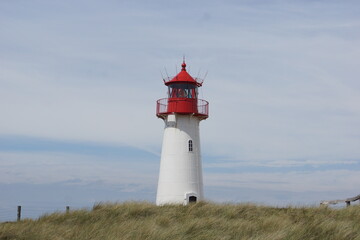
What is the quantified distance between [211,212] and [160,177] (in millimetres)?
7621

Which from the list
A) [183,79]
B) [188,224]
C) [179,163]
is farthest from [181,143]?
[188,224]

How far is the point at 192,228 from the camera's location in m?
10.7

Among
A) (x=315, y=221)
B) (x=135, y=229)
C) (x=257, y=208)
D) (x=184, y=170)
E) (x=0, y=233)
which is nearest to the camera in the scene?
(x=0, y=233)

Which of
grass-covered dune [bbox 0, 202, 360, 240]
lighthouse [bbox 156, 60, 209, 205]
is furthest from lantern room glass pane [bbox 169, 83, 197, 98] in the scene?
grass-covered dune [bbox 0, 202, 360, 240]

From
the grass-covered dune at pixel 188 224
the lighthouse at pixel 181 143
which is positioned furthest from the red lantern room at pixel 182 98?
the grass-covered dune at pixel 188 224

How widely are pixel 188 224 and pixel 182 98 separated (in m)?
10.5

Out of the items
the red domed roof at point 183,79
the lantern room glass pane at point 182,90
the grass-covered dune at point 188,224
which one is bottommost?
the grass-covered dune at point 188,224

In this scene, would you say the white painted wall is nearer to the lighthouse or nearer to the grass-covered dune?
the lighthouse

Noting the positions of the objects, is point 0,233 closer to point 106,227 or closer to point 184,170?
point 106,227

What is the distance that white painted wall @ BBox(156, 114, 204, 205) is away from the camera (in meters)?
20.1

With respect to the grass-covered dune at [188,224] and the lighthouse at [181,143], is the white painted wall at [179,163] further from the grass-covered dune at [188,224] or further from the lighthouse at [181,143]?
the grass-covered dune at [188,224]

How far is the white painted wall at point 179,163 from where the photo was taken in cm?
2012

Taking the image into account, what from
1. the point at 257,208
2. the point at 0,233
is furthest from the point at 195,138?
the point at 0,233

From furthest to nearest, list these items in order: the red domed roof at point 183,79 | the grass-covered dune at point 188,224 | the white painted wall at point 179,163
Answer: the red domed roof at point 183,79 → the white painted wall at point 179,163 → the grass-covered dune at point 188,224
